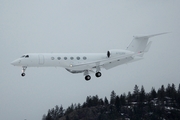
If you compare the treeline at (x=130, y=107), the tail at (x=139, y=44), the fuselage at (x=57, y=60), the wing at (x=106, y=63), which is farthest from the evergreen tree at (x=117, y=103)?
the fuselage at (x=57, y=60)

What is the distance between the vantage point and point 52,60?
55.1m

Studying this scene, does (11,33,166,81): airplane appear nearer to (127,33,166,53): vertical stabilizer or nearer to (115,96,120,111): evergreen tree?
(127,33,166,53): vertical stabilizer

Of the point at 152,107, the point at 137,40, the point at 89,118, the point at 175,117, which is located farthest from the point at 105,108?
the point at 137,40

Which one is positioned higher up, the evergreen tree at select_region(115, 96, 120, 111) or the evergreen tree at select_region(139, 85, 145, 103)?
the evergreen tree at select_region(139, 85, 145, 103)

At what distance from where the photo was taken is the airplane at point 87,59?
54.9m

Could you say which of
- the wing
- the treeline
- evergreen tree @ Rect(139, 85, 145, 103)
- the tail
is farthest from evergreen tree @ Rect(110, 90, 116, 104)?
the wing

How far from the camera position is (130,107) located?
422 ft

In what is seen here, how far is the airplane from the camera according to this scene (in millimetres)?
54875

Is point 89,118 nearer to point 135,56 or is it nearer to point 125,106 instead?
point 125,106

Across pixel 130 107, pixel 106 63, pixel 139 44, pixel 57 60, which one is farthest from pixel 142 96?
pixel 57 60

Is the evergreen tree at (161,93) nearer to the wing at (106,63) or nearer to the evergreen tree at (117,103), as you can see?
the evergreen tree at (117,103)

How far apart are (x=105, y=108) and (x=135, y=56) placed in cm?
6859

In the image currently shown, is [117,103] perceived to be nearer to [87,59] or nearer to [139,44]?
[139,44]

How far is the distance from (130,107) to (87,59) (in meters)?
73.8
